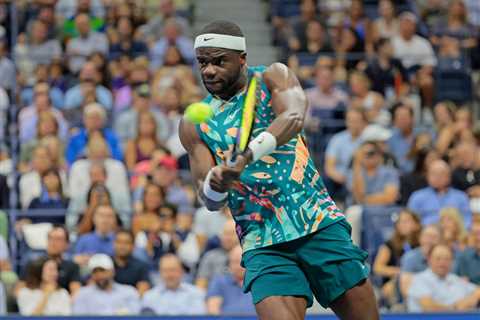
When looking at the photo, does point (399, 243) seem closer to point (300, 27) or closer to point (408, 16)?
point (300, 27)

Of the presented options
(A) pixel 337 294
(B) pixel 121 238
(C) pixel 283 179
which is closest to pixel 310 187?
(C) pixel 283 179

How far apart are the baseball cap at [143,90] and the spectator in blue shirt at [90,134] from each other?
571mm

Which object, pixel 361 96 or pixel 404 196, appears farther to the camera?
pixel 361 96

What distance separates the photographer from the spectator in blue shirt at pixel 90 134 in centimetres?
1287

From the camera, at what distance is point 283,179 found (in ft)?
20.2

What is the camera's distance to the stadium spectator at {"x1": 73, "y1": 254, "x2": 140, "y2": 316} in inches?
409

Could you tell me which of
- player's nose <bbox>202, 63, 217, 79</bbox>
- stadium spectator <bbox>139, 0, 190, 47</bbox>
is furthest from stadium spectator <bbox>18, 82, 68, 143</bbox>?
player's nose <bbox>202, 63, 217, 79</bbox>

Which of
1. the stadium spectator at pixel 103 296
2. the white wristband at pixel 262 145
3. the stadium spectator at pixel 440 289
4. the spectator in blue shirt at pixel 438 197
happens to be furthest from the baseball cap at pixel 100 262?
the white wristband at pixel 262 145

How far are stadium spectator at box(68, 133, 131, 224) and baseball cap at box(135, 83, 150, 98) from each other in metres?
1.24

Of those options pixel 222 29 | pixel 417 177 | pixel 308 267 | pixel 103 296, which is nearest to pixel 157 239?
pixel 103 296

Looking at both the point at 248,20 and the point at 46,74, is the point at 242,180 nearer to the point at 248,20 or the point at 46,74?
the point at 46,74

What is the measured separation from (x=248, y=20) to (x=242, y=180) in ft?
35.3

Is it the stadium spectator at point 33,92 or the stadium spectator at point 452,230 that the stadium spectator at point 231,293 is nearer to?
the stadium spectator at point 452,230

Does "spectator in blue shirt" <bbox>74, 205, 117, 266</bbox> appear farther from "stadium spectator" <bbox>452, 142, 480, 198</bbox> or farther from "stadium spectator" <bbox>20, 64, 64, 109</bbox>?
"stadium spectator" <bbox>452, 142, 480, 198</bbox>
